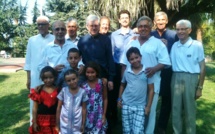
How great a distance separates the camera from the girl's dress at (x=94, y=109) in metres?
3.64

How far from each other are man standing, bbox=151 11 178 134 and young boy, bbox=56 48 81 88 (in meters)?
1.40

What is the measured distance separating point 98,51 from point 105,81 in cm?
49

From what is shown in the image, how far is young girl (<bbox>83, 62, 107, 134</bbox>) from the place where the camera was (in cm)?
360

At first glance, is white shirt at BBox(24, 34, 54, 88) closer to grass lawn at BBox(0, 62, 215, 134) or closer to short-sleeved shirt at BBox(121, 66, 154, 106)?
grass lawn at BBox(0, 62, 215, 134)

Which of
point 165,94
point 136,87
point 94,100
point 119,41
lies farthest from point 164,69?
point 94,100

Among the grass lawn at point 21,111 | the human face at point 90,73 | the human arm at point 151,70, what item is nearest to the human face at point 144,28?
the human arm at point 151,70

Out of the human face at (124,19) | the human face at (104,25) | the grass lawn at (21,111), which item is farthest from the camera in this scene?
the grass lawn at (21,111)

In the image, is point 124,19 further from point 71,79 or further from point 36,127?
point 36,127

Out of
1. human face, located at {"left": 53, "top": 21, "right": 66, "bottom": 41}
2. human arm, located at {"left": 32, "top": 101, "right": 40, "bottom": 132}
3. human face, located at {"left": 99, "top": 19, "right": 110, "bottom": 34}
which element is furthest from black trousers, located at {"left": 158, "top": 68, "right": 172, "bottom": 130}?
human arm, located at {"left": 32, "top": 101, "right": 40, "bottom": 132}

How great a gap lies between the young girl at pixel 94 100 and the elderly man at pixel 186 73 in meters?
1.14

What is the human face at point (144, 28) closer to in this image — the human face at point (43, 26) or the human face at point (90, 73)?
the human face at point (90, 73)

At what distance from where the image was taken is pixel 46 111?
3.59 metres

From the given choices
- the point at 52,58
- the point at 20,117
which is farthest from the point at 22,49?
the point at 52,58

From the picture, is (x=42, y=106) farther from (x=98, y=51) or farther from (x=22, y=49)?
(x=22, y=49)
